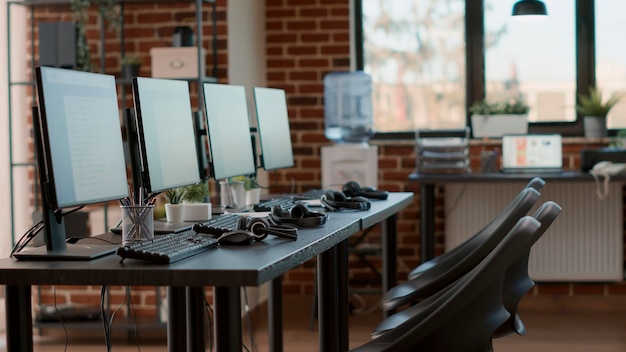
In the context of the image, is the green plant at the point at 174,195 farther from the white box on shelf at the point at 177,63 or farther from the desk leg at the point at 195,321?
the white box on shelf at the point at 177,63

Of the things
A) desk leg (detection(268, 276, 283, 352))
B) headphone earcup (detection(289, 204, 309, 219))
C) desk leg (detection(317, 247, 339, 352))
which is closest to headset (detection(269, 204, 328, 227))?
headphone earcup (detection(289, 204, 309, 219))

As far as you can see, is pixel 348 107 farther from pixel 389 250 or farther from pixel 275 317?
pixel 275 317

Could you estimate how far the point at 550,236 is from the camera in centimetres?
607

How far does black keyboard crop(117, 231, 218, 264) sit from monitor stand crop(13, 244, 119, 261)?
0.08 m

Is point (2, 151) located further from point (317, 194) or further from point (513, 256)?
point (513, 256)

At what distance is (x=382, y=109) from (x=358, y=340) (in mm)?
1917

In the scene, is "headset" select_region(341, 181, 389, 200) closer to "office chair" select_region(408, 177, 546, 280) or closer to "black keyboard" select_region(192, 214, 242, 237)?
"office chair" select_region(408, 177, 546, 280)

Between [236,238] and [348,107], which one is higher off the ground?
[348,107]

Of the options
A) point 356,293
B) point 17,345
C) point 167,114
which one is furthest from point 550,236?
point 17,345

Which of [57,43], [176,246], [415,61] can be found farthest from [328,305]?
[415,61]

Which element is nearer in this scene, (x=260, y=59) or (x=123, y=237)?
(x=123, y=237)

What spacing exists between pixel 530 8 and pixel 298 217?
10.4 ft

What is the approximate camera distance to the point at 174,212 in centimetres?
306

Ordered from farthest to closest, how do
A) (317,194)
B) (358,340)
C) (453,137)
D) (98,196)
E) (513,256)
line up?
(453,137) < (358,340) < (317,194) < (98,196) < (513,256)
